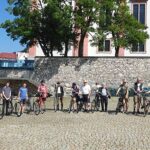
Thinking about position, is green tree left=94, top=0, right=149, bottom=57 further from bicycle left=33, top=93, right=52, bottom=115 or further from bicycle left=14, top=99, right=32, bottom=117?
bicycle left=14, top=99, right=32, bottom=117

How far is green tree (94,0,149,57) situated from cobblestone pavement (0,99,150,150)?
63.0 feet

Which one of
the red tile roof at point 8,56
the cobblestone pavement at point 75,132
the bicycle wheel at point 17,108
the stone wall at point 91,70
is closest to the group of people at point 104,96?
the cobblestone pavement at point 75,132

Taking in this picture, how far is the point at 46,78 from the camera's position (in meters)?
46.0

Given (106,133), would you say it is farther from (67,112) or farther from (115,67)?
(115,67)

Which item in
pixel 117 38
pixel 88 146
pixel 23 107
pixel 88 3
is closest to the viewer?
pixel 88 146

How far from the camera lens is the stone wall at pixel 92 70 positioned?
45000mm

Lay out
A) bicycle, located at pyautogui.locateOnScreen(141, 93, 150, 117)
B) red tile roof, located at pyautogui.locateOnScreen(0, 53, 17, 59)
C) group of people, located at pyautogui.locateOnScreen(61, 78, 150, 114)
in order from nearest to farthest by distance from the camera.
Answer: bicycle, located at pyautogui.locateOnScreen(141, 93, 150, 117), group of people, located at pyautogui.locateOnScreen(61, 78, 150, 114), red tile roof, located at pyautogui.locateOnScreen(0, 53, 17, 59)

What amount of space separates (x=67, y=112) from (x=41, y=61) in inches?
721

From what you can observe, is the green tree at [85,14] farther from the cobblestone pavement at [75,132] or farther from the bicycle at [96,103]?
the cobblestone pavement at [75,132]

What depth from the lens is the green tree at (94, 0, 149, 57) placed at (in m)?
45.2

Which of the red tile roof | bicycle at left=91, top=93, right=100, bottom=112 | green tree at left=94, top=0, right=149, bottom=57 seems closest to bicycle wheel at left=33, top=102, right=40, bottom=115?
bicycle at left=91, top=93, right=100, bottom=112

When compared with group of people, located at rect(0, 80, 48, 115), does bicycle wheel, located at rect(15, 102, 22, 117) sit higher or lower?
lower

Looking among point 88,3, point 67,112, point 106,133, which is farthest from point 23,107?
point 88,3

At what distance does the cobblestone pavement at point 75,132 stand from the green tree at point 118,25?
19202 mm
